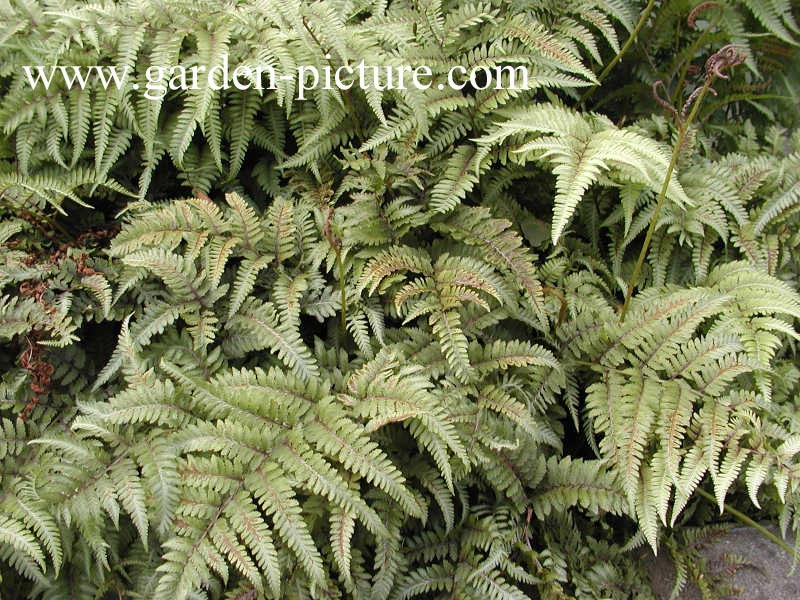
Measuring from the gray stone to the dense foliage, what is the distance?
0.13 meters

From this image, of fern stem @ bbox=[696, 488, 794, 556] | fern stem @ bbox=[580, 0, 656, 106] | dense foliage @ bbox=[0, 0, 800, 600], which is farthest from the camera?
→ fern stem @ bbox=[580, 0, 656, 106]

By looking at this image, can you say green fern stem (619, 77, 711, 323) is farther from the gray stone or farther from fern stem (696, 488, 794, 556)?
the gray stone

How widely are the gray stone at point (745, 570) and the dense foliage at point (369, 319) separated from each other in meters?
0.13

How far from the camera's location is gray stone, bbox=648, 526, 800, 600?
112 inches

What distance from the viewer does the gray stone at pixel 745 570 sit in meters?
2.84

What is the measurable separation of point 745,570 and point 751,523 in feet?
0.76

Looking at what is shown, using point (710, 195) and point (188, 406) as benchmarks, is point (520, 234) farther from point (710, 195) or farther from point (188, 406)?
point (188, 406)

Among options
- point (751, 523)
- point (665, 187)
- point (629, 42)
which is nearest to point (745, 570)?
point (751, 523)

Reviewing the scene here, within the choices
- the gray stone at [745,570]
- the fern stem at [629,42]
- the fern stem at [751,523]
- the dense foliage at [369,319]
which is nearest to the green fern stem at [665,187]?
the dense foliage at [369,319]

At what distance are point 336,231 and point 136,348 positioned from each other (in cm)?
100

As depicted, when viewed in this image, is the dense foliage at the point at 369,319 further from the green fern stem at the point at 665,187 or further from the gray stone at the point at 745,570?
the gray stone at the point at 745,570

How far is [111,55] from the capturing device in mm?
3092

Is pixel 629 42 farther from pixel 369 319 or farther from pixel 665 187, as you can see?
pixel 369 319

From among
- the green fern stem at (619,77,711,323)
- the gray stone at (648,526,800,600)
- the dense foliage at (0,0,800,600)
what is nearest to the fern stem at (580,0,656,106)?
the dense foliage at (0,0,800,600)
